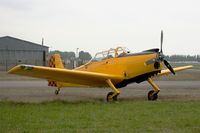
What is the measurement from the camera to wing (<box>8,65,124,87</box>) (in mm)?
11680

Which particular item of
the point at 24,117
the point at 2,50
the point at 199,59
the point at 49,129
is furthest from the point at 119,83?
the point at 199,59

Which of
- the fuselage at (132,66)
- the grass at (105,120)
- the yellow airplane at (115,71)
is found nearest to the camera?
the grass at (105,120)

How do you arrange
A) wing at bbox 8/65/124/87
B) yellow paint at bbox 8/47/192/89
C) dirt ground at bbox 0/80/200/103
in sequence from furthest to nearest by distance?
1. dirt ground at bbox 0/80/200/103
2. yellow paint at bbox 8/47/192/89
3. wing at bbox 8/65/124/87

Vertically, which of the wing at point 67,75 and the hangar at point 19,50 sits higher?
the hangar at point 19,50

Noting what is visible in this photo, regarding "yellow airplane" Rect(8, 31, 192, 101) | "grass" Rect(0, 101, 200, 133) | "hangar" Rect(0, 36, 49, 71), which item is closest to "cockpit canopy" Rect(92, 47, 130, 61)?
"yellow airplane" Rect(8, 31, 192, 101)

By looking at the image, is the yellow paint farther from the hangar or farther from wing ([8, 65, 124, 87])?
the hangar

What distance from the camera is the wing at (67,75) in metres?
11.7

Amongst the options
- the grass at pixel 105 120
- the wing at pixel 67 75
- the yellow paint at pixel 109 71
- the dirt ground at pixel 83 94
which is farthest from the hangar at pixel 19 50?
the grass at pixel 105 120

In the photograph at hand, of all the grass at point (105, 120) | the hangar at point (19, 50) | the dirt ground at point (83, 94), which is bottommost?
the dirt ground at point (83, 94)

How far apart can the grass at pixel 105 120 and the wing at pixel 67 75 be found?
2637 millimetres

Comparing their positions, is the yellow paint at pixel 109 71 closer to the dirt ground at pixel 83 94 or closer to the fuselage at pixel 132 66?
the fuselage at pixel 132 66

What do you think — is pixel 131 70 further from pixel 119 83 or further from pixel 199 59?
pixel 199 59

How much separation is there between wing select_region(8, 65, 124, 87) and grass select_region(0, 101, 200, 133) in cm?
264

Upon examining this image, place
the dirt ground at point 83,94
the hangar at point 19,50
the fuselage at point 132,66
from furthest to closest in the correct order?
the hangar at point 19,50 < the dirt ground at point 83,94 < the fuselage at point 132,66
